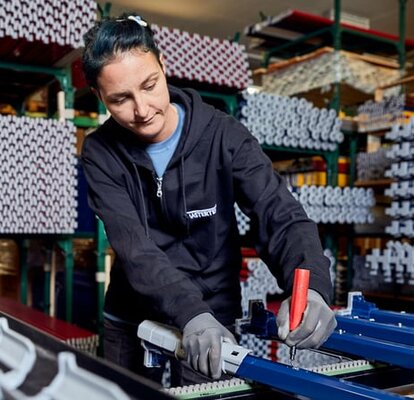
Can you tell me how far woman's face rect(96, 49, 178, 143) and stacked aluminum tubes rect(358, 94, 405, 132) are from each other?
438cm

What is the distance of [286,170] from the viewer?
6910mm

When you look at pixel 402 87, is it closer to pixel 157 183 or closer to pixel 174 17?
pixel 174 17

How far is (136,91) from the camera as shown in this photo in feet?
5.45

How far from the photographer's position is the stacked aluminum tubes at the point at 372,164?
5.91 meters

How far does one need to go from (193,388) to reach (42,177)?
3142 millimetres

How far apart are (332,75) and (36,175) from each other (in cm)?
354

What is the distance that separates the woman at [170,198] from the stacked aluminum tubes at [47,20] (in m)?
2.13

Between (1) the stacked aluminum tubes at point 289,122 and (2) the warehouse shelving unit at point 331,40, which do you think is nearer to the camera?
(1) the stacked aluminum tubes at point 289,122

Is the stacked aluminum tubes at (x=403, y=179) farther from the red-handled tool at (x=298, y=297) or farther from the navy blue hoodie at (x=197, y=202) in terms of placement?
the red-handled tool at (x=298, y=297)

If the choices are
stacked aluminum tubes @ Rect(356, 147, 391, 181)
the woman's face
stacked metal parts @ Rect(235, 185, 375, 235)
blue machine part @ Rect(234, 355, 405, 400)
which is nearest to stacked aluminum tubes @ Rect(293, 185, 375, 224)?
stacked metal parts @ Rect(235, 185, 375, 235)

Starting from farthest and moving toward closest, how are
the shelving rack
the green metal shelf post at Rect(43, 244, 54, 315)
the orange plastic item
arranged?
the green metal shelf post at Rect(43, 244, 54, 315) → the shelving rack → the orange plastic item

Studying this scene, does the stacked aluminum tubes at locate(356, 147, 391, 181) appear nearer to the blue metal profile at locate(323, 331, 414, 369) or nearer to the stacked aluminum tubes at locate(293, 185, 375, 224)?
the stacked aluminum tubes at locate(293, 185, 375, 224)

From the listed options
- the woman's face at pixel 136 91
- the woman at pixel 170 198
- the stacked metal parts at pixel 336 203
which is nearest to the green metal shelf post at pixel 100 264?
the stacked metal parts at pixel 336 203

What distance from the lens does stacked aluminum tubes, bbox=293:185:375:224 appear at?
17.5 ft
